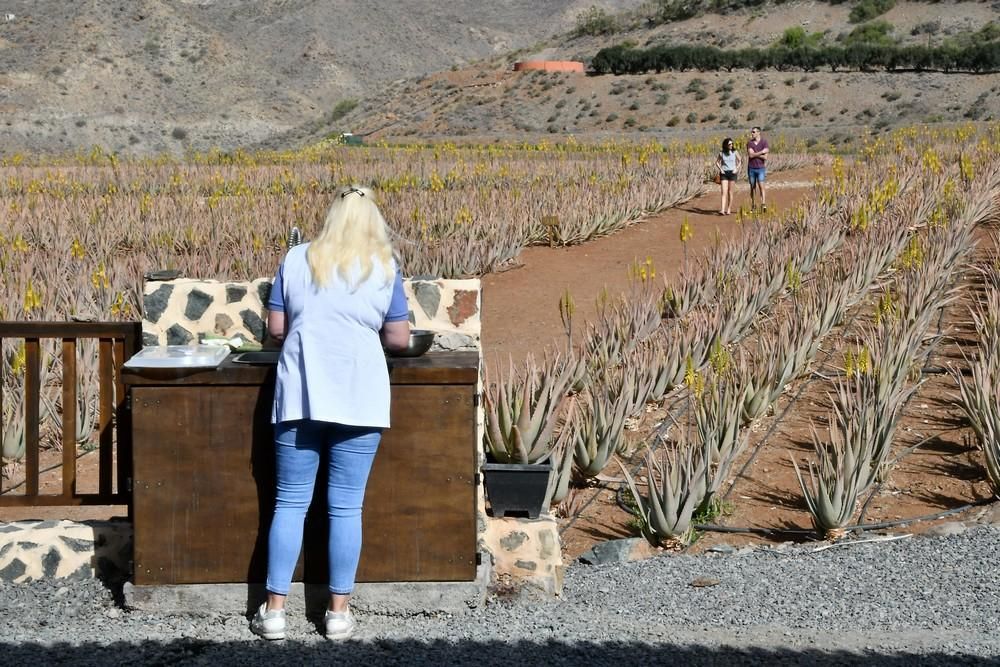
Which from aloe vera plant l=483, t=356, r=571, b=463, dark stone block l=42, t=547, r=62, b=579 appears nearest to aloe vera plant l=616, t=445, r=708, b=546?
aloe vera plant l=483, t=356, r=571, b=463

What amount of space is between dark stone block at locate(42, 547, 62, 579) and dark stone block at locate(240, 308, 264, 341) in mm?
998

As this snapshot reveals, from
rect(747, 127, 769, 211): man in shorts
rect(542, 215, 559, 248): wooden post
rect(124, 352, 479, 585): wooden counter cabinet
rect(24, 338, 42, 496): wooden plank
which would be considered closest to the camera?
rect(124, 352, 479, 585): wooden counter cabinet

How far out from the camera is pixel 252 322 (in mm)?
4406

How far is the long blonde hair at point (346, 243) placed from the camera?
11.8 feet

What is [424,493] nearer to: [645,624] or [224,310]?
[645,624]

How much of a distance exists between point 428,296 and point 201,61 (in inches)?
2656

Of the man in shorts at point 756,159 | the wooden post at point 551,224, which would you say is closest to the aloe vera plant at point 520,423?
the wooden post at point 551,224

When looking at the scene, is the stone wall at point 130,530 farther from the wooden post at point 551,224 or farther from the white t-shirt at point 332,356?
the wooden post at point 551,224

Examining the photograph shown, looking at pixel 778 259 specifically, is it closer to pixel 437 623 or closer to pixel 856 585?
pixel 856 585

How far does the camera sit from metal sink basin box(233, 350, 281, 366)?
3.88 metres

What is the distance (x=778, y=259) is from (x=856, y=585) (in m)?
6.13

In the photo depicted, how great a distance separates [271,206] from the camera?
48.2 feet

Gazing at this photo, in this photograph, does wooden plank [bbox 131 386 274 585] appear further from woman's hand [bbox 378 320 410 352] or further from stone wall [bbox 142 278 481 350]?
stone wall [bbox 142 278 481 350]

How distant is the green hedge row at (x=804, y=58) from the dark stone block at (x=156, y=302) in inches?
1958
